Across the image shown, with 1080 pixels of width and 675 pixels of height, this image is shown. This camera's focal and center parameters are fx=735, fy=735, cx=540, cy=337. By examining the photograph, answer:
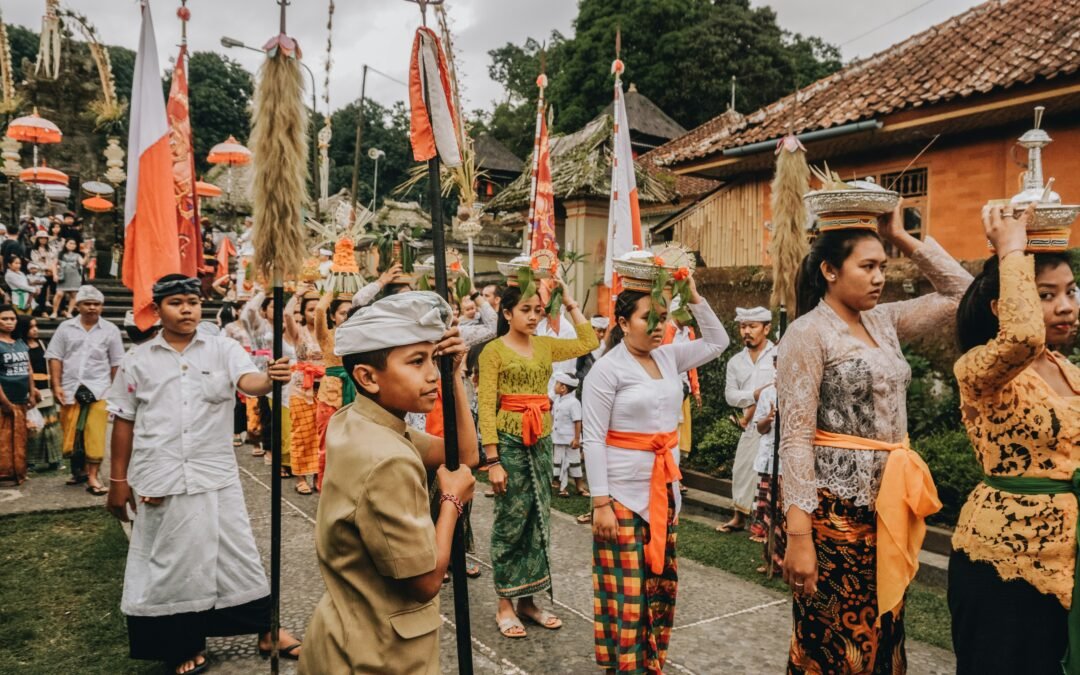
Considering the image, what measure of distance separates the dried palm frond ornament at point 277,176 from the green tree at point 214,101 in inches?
1751

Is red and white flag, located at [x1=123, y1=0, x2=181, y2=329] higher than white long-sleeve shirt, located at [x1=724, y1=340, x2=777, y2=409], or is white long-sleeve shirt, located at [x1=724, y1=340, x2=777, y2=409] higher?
red and white flag, located at [x1=123, y1=0, x2=181, y2=329]

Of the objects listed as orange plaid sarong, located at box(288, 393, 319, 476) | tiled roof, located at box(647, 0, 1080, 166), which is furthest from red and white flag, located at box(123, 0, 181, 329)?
tiled roof, located at box(647, 0, 1080, 166)

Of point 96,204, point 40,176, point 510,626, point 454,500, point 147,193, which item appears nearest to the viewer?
point 454,500

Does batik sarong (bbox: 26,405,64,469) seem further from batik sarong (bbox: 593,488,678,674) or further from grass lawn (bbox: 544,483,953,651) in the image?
batik sarong (bbox: 593,488,678,674)

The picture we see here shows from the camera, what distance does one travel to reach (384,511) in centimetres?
188

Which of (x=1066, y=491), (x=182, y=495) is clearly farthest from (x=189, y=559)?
(x=1066, y=491)

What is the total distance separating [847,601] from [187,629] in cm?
322

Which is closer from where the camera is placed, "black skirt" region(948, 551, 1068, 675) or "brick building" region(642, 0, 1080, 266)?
"black skirt" region(948, 551, 1068, 675)

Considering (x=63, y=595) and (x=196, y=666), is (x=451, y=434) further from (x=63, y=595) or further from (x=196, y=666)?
(x=63, y=595)

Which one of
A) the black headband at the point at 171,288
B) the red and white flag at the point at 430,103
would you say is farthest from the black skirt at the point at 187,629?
the red and white flag at the point at 430,103

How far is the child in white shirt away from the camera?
8.21 metres

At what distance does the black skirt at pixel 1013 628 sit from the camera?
8.01 feet

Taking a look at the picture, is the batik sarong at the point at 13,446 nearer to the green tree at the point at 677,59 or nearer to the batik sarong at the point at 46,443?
the batik sarong at the point at 46,443

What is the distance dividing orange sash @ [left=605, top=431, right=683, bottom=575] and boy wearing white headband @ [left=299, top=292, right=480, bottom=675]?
56.0 inches
